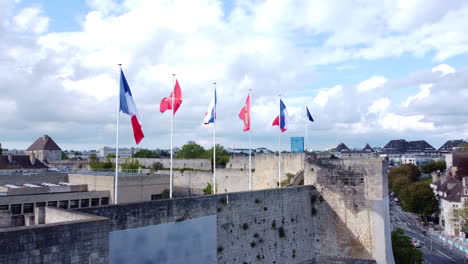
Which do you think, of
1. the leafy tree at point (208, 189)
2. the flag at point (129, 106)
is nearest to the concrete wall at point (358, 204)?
the flag at point (129, 106)

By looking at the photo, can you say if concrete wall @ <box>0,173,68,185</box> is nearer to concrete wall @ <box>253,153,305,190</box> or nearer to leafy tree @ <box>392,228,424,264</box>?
concrete wall @ <box>253,153,305,190</box>

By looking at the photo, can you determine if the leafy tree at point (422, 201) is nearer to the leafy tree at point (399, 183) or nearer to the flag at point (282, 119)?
the leafy tree at point (399, 183)

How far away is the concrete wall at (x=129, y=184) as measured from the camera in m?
40.2

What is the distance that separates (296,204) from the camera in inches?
789

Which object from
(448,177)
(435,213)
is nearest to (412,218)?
(435,213)

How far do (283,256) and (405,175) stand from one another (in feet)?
267

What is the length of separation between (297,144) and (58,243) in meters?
23.0

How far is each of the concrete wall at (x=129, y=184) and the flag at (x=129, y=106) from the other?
26488 millimetres

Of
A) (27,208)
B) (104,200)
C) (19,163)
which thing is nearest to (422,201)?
(104,200)

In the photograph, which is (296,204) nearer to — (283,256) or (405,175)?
(283,256)

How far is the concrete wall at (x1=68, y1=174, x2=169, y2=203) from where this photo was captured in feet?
132

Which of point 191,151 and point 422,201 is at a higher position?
point 191,151

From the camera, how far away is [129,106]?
14.4 m

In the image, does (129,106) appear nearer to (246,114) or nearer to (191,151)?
(246,114)
